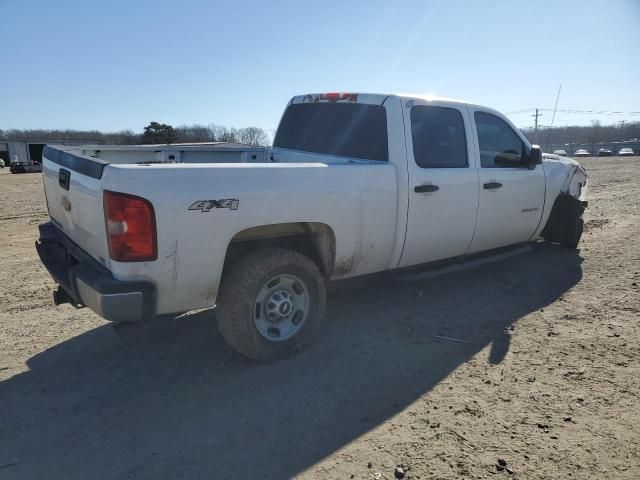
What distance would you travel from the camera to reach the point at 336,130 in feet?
15.0

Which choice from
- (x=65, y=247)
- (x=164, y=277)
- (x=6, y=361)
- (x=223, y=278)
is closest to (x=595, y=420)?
(x=223, y=278)

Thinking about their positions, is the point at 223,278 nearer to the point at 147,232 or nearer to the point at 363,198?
the point at 147,232

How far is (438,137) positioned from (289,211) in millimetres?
1971

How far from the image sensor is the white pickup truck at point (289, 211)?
2828mm

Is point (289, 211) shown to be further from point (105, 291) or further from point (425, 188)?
point (425, 188)

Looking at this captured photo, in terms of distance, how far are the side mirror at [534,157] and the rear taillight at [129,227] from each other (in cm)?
426

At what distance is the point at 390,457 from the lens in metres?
2.47

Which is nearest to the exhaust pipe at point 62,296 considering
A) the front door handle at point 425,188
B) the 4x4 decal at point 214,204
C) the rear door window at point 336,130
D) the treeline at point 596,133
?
the 4x4 decal at point 214,204

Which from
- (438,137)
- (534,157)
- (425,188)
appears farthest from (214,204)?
(534,157)

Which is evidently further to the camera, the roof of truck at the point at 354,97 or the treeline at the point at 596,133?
the treeline at the point at 596,133

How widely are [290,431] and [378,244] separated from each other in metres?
1.76

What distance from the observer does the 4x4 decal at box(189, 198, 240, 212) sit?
9.49 feet

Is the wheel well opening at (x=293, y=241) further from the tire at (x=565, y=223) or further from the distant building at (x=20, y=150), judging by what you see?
the distant building at (x=20, y=150)

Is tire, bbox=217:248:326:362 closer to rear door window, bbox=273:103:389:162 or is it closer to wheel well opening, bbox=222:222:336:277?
wheel well opening, bbox=222:222:336:277
